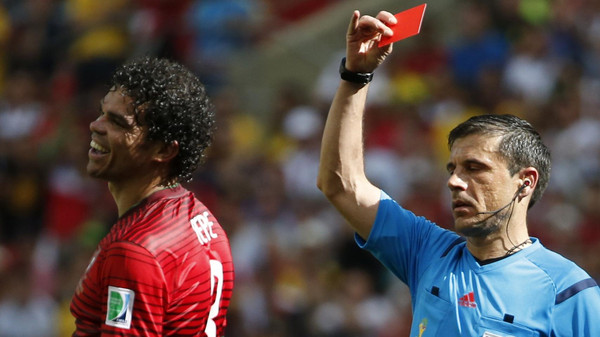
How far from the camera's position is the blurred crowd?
857 cm

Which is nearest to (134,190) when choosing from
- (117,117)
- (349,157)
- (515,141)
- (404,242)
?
(117,117)

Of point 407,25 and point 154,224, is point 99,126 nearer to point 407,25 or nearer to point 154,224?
point 154,224

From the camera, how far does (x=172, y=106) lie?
3.88m

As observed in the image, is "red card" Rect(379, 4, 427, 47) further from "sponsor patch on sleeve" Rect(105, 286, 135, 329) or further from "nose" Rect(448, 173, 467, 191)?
"sponsor patch on sleeve" Rect(105, 286, 135, 329)

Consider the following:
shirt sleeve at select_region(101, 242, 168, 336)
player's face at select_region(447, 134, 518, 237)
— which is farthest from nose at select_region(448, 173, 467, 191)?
shirt sleeve at select_region(101, 242, 168, 336)

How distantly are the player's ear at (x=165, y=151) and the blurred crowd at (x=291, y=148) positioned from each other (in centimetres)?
437

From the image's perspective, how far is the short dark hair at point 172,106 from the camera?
385cm

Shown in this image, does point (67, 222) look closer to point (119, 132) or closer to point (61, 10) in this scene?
point (61, 10)

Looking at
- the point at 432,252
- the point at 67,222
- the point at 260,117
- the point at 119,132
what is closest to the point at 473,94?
the point at 260,117

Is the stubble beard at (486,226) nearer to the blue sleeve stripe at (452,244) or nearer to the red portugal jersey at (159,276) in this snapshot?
the blue sleeve stripe at (452,244)

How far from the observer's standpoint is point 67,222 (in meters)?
10.6

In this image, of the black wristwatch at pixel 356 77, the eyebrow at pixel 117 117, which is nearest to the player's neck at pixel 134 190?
the eyebrow at pixel 117 117

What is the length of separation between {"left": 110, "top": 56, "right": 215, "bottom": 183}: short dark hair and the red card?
860 mm

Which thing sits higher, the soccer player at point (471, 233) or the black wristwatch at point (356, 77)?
the black wristwatch at point (356, 77)
